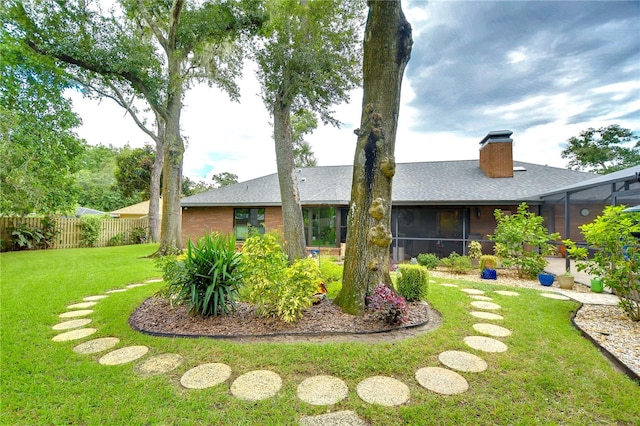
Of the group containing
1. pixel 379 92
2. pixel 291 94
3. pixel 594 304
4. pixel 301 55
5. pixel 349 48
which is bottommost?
pixel 594 304

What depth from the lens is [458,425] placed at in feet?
6.11

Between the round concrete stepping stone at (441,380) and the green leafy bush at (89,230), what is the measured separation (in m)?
17.0

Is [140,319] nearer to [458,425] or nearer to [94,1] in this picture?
[458,425]

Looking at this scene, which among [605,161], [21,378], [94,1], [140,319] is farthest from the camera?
[605,161]

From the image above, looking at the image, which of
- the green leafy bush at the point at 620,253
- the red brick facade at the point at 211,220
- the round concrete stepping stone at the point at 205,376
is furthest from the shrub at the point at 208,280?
the red brick facade at the point at 211,220

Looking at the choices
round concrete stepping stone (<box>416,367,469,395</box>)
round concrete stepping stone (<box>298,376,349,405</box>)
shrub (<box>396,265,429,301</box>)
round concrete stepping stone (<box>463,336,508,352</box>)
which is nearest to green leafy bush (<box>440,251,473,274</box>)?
shrub (<box>396,265,429,301</box>)

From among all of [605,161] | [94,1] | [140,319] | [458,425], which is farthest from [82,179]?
[605,161]

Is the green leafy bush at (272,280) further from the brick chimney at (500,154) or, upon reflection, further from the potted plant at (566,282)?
the brick chimney at (500,154)

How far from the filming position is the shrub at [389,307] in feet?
11.4

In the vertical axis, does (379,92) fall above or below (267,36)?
below

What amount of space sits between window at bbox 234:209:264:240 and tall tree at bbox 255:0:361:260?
5395 millimetres

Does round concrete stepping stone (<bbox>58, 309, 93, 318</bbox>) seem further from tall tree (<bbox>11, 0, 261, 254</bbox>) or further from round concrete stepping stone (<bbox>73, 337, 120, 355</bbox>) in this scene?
tall tree (<bbox>11, 0, 261, 254</bbox>)

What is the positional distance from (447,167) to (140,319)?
13561 mm

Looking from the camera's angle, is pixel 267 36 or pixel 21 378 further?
pixel 267 36
